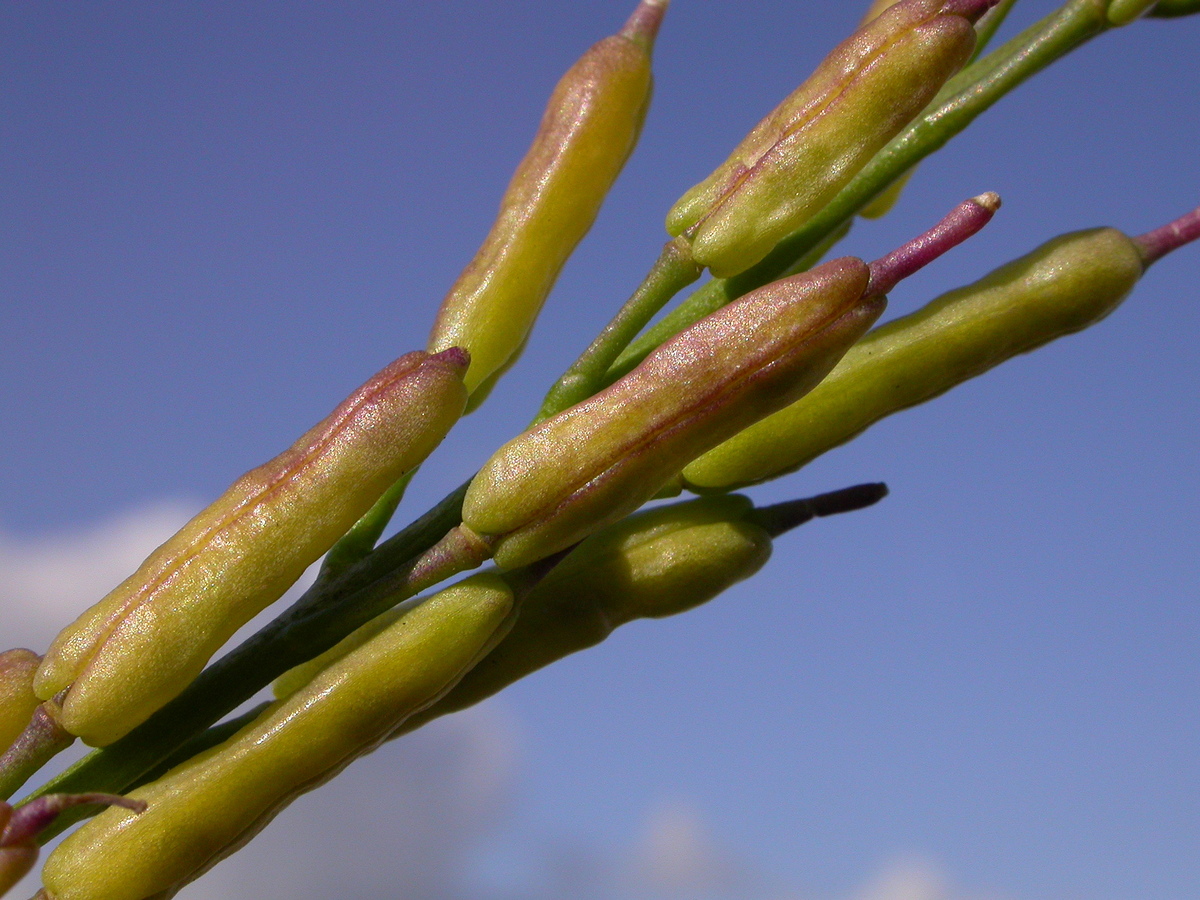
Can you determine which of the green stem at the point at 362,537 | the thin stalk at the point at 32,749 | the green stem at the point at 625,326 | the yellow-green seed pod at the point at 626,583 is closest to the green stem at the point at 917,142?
the green stem at the point at 625,326

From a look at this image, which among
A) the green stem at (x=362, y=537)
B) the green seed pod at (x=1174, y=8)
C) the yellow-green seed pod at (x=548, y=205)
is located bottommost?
the green seed pod at (x=1174, y=8)

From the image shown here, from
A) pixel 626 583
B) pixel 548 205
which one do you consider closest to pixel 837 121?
pixel 548 205

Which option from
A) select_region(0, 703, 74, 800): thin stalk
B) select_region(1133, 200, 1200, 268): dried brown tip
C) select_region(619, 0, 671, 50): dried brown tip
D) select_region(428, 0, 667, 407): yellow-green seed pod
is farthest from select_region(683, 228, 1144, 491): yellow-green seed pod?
select_region(0, 703, 74, 800): thin stalk

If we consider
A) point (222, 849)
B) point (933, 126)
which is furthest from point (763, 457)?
point (222, 849)

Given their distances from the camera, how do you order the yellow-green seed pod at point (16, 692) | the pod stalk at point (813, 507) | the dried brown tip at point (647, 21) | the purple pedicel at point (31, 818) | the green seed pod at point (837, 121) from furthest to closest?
the dried brown tip at point (647, 21), the pod stalk at point (813, 507), the green seed pod at point (837, 121), the yellow-green seed pod at point (16, 692), the purple pedicel at point (31, 818)

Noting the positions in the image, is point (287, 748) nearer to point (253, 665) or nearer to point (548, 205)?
point (253, 665)

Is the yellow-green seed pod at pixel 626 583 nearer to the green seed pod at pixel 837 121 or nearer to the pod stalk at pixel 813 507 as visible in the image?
the pod stalk at pixel 813 507
